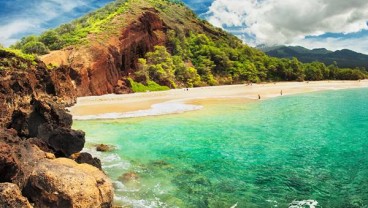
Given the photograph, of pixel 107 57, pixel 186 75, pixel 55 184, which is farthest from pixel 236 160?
pixel 186 75

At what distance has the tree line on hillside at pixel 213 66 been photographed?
85875mm

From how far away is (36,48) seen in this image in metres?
67.1

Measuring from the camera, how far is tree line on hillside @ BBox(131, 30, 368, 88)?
85.9 meters

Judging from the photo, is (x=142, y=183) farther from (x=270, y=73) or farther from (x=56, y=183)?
(x=270, y=73)

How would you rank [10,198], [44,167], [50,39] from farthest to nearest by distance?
[50,39] < [44,167] < [10,198]

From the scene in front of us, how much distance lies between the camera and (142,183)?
17.5 metres

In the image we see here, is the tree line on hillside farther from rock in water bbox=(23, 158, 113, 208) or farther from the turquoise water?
rock in water bbox=(23, 158, 113, 208)

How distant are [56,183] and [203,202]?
6.44 metres

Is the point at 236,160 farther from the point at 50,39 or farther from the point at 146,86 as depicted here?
the point at 50,39

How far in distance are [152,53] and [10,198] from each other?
260ft

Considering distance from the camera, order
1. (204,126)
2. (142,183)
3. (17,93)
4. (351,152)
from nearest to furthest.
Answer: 1. (142,183)
2. (351,152)
3. (17,93)
4. (204,126)

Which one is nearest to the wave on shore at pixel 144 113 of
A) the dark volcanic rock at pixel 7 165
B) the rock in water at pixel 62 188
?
the rock in water at pixel 62 188

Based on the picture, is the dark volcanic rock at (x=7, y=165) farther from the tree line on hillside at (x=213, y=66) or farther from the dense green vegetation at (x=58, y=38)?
the tree line on hillside at (x=213, y=66)

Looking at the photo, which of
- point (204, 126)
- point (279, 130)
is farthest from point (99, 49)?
point (279, 130)
